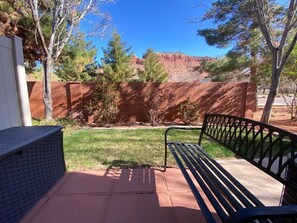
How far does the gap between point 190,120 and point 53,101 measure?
16.7 feet

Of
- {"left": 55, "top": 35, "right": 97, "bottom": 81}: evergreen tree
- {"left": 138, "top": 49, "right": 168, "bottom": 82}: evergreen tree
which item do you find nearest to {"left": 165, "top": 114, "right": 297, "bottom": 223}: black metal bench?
{"left": 55, "top": 35, "right": 97, "bottom": 81}: evergreen tree

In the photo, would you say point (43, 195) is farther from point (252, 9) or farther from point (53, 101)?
point (252, 9)

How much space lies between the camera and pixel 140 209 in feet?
6.71

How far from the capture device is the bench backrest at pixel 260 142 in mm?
1390

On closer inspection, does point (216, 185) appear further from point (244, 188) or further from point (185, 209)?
point (185, 209)

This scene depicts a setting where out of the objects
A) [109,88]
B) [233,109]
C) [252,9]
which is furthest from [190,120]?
[252,9]

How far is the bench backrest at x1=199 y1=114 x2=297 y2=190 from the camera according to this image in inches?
54.7

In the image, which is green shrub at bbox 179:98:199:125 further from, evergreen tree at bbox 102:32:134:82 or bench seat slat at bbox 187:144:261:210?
evergreen tree at bbox 102:32:134:82

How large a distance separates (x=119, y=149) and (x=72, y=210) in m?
2.06

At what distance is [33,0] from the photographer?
632 centimetres

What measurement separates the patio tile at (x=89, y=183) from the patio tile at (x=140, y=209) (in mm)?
298

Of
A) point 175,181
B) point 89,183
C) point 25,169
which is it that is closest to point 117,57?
point 89,183

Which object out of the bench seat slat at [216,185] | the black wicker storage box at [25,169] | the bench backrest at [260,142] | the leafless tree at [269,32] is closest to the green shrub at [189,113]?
the leafless tree at [269,32]

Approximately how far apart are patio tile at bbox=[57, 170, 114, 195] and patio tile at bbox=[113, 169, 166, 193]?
0.13m
